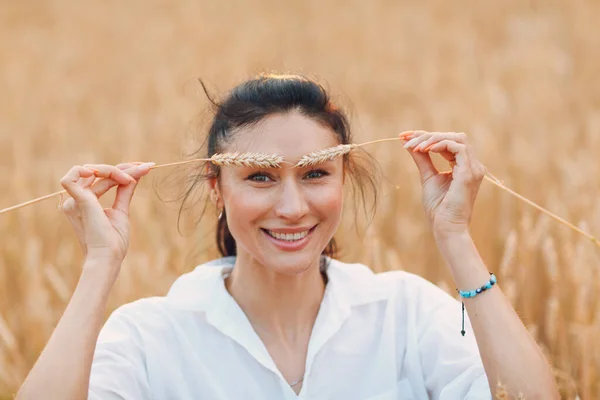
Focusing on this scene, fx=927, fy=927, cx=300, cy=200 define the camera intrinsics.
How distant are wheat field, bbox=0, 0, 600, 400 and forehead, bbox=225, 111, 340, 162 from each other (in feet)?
1.72

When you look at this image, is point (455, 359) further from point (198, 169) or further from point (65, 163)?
point (65, 163)

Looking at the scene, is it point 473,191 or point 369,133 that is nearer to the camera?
point 473,191

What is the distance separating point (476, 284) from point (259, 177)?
727 mm

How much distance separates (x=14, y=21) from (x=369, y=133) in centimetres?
596

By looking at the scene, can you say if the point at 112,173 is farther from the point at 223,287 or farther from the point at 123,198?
the point at 223,287

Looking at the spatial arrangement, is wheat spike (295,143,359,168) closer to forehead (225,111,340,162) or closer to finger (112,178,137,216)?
forehead (225,111,340,162)

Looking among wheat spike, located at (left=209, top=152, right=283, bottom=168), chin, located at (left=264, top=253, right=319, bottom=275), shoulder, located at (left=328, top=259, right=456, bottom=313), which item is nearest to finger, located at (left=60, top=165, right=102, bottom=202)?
wheat spike, located at (left=209, top=152, right=283, bottom=168)

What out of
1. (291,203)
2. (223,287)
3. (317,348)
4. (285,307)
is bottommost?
(317,348)

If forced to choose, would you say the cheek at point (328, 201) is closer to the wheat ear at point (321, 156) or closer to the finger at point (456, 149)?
the wheat ear at point (321, 156)

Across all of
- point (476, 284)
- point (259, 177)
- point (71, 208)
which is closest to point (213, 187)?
point (259, 177)

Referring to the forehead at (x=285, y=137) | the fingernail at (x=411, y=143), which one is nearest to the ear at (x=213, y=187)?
the forehead at (x=285, y=137)

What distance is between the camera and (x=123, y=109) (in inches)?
290

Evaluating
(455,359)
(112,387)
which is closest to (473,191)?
(455,359)

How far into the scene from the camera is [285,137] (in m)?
2.84
